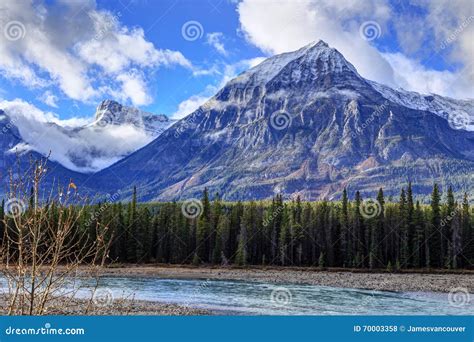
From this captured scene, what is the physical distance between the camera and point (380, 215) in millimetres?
90312

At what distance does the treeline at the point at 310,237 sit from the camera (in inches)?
3278

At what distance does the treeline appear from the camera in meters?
83.2

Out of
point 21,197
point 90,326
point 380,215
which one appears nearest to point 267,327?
point 90,326

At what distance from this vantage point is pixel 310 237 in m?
89.6

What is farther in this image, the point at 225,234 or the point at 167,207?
the point at 167,207

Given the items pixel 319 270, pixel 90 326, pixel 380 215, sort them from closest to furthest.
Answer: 1. pixel 90 326
2. pixel 319 270
3. pixel 380 215

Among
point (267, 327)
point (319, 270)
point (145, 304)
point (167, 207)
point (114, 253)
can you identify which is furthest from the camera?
point (167, 207)

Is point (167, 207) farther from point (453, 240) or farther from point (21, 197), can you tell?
point (21, 197)

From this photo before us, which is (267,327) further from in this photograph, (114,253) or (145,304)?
(114,253)

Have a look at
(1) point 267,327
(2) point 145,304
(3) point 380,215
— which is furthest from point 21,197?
(3) point 380,215

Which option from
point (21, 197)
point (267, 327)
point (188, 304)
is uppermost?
point (21, 197)

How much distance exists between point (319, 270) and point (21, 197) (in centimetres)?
7396

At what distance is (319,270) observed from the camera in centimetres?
7775

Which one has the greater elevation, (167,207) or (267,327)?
(167,207)
